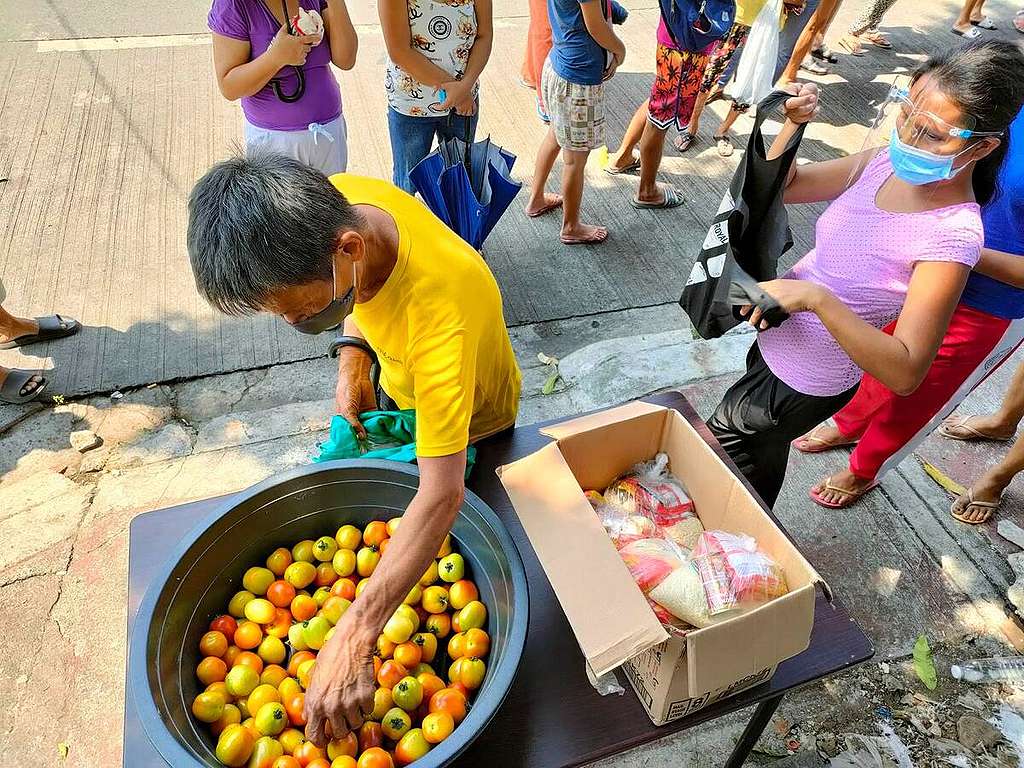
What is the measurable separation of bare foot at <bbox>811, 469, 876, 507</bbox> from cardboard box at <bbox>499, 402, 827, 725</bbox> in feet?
5.34

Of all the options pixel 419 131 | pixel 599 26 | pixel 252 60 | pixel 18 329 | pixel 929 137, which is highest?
pixel 929 137

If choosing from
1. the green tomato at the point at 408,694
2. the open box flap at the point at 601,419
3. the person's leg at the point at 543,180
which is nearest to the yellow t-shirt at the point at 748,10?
the person's leg at the point at 543,180

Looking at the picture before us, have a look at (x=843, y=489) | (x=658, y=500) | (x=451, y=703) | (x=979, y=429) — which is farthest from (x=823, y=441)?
(x=451, y=703)

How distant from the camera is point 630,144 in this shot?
4742mm

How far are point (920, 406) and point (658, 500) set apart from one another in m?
1.49

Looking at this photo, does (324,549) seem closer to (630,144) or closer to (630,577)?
(630,577)

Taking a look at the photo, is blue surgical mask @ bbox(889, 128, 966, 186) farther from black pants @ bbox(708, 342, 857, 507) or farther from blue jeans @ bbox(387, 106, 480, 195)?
blue jeans @ bbox(387, 106, 480, 195)

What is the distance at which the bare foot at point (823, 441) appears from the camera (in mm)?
3266

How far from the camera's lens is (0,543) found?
2773mm

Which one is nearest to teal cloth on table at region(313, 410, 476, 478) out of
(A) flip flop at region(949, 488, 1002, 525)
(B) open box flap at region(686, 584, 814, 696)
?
(B) open box flap at region(686, 584, 814, 696)

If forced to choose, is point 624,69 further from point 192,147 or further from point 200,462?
point 200,462

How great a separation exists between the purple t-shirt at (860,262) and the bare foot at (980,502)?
134 centimetres

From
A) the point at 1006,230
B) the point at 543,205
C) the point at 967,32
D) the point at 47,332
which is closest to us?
→ the point at 1006,230

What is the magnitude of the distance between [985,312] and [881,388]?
1.91 ft
